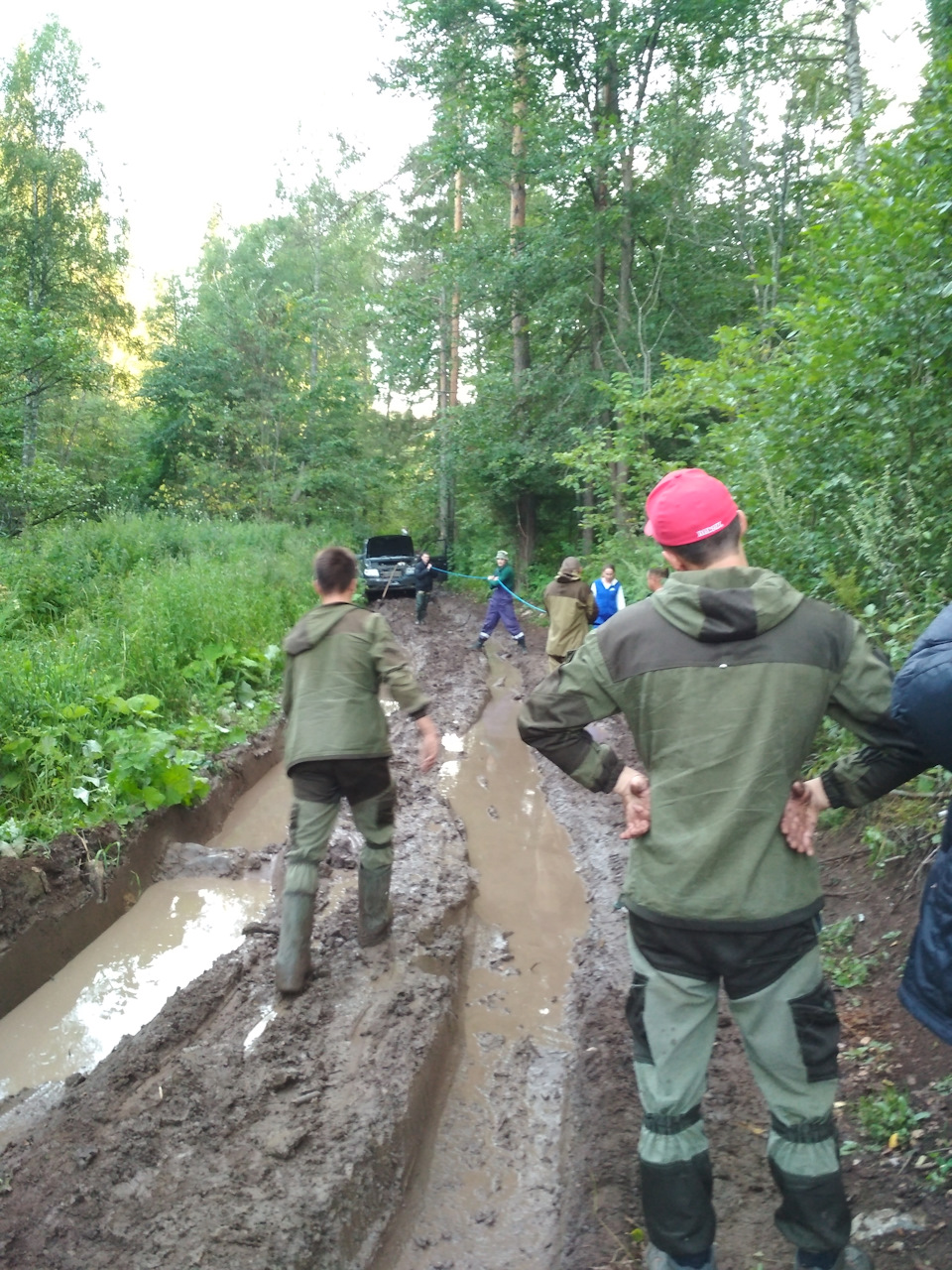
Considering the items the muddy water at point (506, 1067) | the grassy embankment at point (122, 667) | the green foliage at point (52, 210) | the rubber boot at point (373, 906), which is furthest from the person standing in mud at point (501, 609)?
the green foliage at point (52, 210)

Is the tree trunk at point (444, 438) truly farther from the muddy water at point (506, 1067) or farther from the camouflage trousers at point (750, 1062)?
the camouflage trousers at point (750, 1062)

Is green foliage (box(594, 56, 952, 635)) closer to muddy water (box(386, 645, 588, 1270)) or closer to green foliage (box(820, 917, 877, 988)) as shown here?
green foliage (box(820, 917, 877, 988))

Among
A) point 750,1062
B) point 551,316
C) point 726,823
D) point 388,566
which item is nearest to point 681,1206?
point 750,1062

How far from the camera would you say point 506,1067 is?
14.5 ft

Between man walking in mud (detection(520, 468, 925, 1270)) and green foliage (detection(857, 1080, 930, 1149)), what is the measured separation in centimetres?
83

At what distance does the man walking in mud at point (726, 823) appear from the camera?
7.45 feet

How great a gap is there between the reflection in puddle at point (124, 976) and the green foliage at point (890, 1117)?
3.64 metres

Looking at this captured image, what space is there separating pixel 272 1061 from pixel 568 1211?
4.89 feet

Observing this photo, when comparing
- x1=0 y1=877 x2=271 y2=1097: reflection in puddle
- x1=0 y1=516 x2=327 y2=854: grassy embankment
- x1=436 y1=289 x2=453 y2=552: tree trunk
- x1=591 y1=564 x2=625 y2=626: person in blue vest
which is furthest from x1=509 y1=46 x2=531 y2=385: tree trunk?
x1=0 y1=877 x2=271 y2=1097: reflection in puddle

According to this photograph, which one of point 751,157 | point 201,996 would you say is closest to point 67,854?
point 201,996

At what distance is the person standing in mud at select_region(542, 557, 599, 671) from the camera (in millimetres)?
10375

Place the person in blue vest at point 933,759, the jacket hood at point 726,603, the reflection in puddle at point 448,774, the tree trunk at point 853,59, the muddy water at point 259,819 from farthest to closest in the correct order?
the tree trunk at point 853,59
the reflection in puddle at point 448,774
the muddy water at point 259,819
the jacket hood at point 726,603
the person in blue vest at point 933,759

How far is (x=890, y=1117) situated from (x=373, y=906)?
276cm

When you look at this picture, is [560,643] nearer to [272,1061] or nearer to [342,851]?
[342,851]
